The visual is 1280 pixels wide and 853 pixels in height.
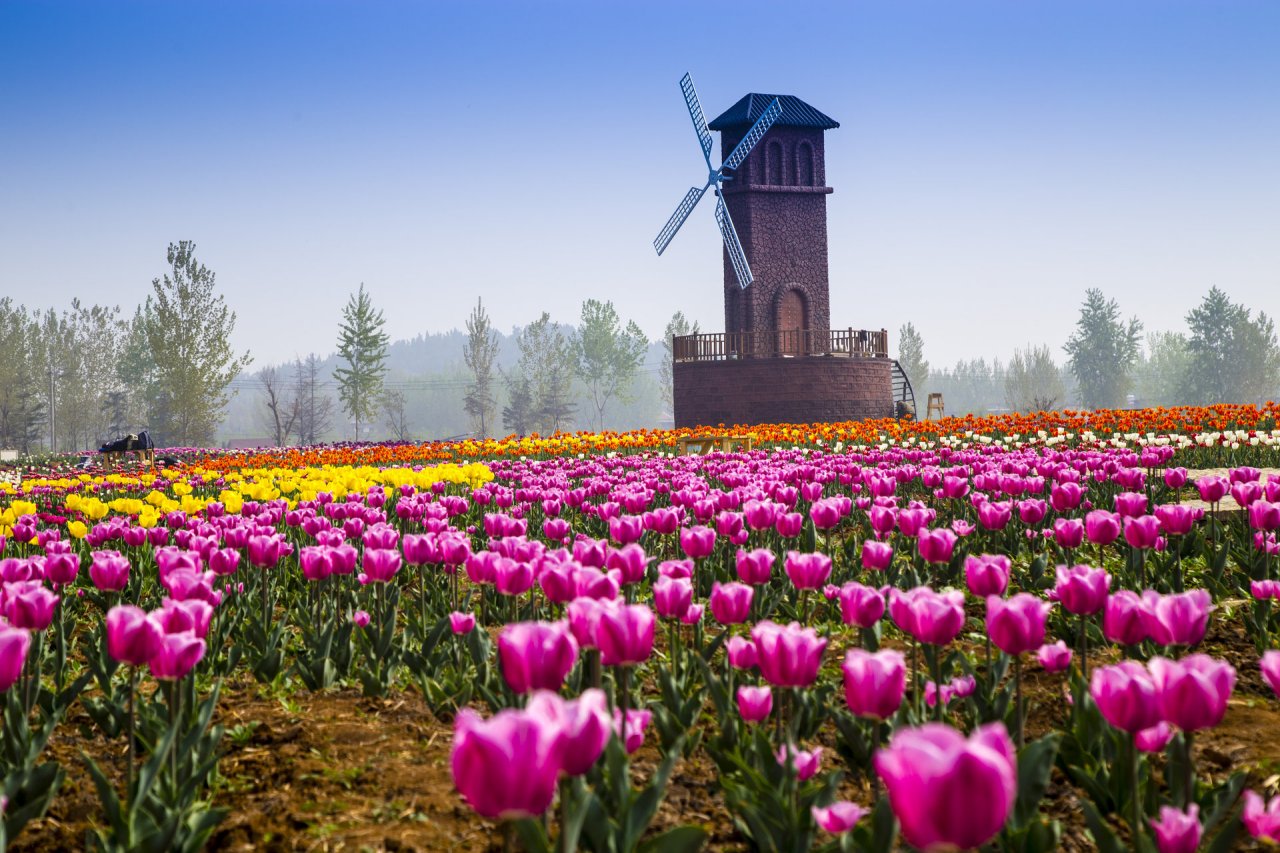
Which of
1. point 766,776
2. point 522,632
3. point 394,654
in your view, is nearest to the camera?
point 522,632

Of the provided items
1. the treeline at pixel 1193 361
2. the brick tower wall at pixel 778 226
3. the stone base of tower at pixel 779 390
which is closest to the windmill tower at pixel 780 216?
the brick tower wall at pixel 778 226

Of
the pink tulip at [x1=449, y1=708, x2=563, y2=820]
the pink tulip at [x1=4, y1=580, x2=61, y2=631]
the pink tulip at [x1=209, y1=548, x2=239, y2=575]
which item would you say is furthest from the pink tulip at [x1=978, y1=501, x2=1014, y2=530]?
the pink tulip at [x1=4, y1=580, x2=61, y2=631]

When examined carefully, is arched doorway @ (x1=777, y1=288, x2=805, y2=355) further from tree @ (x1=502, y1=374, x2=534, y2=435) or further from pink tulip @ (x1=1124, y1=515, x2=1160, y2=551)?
tree @ (x1=502, y1=374, x2=534, y2=435)

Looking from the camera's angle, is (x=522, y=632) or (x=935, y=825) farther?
(x=522, y=632)

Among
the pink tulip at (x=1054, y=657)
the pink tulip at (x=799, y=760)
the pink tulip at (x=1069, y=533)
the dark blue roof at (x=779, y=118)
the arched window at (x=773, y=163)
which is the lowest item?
the pink tulip at (x=799, y=760)

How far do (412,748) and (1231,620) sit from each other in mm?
4070

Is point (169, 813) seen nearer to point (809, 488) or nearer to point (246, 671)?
point (246, 671)

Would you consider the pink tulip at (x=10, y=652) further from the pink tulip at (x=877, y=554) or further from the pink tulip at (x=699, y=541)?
the pink tulip at (x=877, y=554)

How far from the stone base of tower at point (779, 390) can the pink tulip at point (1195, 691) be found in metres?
28.6

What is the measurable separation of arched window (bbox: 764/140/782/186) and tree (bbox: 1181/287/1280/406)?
A: 6638 cm

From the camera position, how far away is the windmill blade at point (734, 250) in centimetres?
3334

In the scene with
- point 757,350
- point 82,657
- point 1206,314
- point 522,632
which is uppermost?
point 1206,314

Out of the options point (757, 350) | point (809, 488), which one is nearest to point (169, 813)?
point (809, 488)

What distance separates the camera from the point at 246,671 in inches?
171
